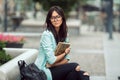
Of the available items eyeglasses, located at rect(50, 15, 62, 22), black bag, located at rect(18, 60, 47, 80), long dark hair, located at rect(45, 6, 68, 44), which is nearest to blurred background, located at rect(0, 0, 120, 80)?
long dark hair, located at rect(45, 6, 68, 44)

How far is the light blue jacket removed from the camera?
632 cm

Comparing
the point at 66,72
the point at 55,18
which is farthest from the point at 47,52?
the point at 55,18

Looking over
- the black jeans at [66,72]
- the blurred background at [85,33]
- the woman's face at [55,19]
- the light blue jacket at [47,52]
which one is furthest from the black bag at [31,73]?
the blurred background at [85,33]

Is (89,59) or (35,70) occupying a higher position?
(35,70)

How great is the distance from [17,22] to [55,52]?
1827 cm

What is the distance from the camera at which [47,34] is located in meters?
6.45

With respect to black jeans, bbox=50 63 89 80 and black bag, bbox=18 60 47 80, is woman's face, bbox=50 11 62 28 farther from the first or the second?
black bag, bbox=18 60 47 80

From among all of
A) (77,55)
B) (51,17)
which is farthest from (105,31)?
(51,17)

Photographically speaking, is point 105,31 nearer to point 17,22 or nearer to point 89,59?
point 17,22

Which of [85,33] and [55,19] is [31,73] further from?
[85,33]

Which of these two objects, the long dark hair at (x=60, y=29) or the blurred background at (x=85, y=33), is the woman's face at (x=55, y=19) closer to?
the long dark hair at (x=60, y=29)

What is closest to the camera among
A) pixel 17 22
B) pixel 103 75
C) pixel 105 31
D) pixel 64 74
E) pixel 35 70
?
pixel 35 70

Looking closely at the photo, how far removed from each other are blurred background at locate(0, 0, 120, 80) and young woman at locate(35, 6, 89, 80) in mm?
2808

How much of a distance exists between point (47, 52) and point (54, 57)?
12cm
